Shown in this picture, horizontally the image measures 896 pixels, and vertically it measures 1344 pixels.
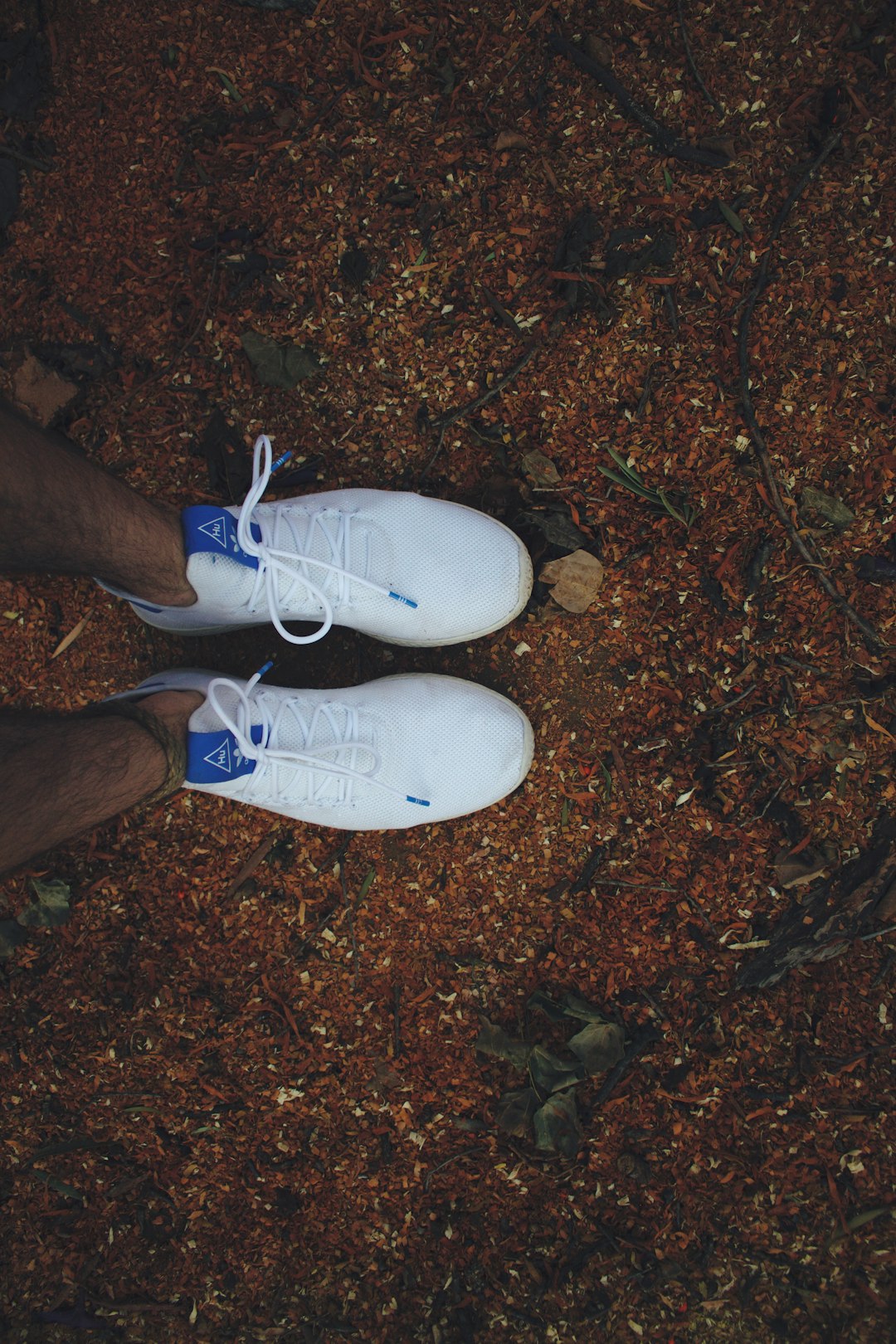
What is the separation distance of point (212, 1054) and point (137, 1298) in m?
0.79

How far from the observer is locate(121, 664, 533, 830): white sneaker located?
2.11m

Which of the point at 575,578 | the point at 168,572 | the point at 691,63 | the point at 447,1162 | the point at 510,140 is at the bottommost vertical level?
the point at 447,1162

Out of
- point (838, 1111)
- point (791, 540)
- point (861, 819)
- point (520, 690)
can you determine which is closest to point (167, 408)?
point (520, 690)

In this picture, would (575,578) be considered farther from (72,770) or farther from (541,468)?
(72,770)

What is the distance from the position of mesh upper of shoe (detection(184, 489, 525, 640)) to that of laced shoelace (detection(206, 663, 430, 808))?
25 cm

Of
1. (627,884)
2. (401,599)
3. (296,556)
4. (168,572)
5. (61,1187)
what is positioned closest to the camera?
(168,572)

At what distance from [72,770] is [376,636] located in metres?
0.92

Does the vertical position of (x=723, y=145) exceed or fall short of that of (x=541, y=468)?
it exceeds it

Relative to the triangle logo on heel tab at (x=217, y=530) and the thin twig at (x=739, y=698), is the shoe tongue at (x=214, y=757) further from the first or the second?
the thin twig at (x=739, y=698)

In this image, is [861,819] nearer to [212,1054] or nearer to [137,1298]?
[212,1054]

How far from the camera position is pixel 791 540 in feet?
7.11

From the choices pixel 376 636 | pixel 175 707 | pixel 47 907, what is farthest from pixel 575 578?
pixel 47 907

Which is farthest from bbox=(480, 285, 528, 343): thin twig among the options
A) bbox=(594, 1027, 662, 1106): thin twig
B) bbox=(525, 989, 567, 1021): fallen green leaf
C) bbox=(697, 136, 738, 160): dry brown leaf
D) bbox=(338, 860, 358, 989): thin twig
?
bbox=(594, 1027, 662, 1106): thin twig

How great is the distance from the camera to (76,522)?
166 centimetres
